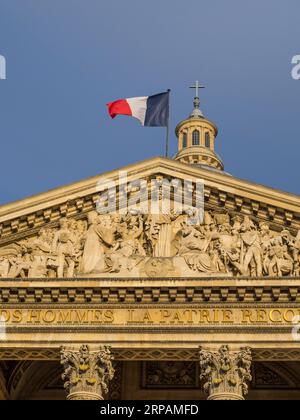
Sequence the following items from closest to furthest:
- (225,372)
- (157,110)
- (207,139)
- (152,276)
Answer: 1. (225,372)
2. (152,276)
3. (157,110)
4. (207,139)

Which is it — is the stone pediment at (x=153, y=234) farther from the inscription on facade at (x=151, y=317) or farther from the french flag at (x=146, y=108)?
the french flag at (x=146, y=108)

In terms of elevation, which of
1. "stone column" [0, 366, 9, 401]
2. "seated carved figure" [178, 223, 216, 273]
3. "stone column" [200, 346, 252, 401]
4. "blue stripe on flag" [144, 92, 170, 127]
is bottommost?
"stone column" [200, 346, 252, 401]

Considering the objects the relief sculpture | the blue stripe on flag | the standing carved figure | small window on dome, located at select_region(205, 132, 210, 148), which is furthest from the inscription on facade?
small window on dome, located at select_region(205, 132, 210, 148)

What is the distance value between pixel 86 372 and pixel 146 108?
11630 millimetres

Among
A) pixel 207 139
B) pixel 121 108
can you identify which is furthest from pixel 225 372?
pixel 207 139

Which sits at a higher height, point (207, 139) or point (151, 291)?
point (207, 139)

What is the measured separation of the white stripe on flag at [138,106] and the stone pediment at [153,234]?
5.35 m

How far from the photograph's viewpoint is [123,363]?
33.4 metres

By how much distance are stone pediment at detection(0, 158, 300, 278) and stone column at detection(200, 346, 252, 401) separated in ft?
8.16

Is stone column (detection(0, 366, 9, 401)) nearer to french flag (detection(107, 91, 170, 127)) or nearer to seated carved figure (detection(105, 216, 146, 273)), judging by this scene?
seated carved figure (detection(105, 216, 146, 273))

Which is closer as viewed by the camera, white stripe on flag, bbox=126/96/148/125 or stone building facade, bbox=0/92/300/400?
stone building facade, bbox=0/92/300/400

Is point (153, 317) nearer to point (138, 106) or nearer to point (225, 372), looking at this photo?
point (225, 372)

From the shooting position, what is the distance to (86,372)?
26328mm

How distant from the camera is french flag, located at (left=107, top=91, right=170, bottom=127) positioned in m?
34.1
